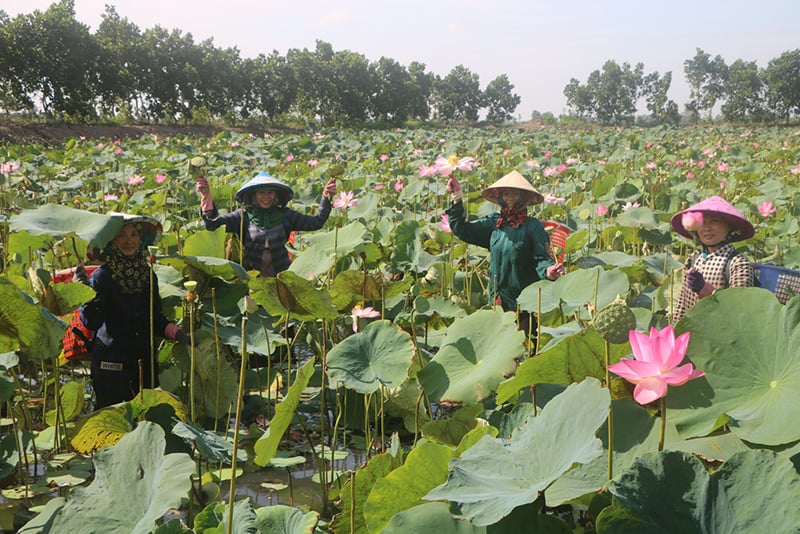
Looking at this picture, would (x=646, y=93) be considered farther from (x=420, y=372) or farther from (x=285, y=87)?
(x=420, y=372)

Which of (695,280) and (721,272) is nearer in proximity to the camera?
(695,280)

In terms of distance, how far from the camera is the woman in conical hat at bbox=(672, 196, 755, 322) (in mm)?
2371

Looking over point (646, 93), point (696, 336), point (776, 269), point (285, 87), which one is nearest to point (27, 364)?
point (696, 336)

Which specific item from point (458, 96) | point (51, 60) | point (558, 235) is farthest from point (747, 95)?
point (558, 235)

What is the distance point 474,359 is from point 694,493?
0.99m

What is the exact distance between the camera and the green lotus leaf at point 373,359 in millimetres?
1843

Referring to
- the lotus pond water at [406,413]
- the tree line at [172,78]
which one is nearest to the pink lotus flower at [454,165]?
the lotus pond water at [406,413]

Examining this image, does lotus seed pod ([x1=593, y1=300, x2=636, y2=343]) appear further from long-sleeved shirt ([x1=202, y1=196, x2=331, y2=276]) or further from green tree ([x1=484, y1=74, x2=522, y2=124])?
green tree ([x1=484, y1=74, x2=522, y2=124])

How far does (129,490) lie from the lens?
1.32 m

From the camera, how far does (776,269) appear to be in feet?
8.37

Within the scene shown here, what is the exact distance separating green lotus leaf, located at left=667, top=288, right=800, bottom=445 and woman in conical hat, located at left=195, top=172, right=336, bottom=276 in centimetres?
242

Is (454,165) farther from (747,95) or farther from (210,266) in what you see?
(747,95)

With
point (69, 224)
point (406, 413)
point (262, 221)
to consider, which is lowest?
point (406, 413)

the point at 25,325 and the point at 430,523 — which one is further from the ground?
the point at 25,325
